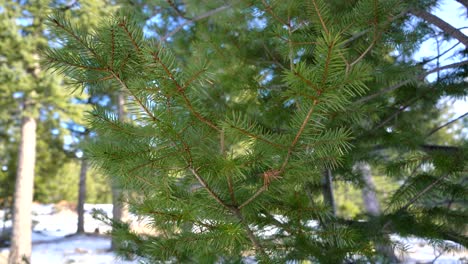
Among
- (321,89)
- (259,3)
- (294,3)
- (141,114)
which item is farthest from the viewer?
(259,3)

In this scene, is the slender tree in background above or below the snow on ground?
above

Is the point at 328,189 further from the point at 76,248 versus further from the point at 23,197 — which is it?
the point at 76,248

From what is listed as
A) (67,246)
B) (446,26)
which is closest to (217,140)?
(446,26)

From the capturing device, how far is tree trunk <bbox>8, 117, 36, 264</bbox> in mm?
10133

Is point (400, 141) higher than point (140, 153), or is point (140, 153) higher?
point (400, 141)

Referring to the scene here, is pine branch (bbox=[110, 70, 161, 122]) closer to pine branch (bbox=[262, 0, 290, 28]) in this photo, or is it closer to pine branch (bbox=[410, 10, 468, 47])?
pine branch (bbox=[262, 0, 290, 28])

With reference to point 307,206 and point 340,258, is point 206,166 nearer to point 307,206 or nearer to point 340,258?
point 307,206

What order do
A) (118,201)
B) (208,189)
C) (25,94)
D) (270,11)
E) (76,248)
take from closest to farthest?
1. (208,189)
2. (270,11)
3. (118,201)
4. (25,94)
5. (76,248)

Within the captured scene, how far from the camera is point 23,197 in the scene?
10484 millimetres

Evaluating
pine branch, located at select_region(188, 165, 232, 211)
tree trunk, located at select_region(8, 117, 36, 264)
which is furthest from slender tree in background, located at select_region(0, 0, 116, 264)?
pine branch, located at select_region(188, 165, 232, 211)

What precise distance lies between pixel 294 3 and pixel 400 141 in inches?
61.7

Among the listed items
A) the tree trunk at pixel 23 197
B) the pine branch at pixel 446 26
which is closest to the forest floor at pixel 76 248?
the tree trunk at pixel 23 197

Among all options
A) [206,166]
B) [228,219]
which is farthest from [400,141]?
[206,166]

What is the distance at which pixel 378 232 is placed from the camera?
2.67 meters
